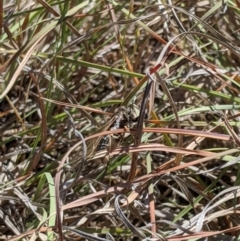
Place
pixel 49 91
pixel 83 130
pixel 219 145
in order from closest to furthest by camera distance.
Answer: pixel 49 91, pixel 83 130, pixel 219 145

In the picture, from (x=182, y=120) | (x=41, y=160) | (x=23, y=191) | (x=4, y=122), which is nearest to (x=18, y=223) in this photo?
(x=23, y=191)

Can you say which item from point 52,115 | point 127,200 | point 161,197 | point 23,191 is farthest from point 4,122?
point 127,200

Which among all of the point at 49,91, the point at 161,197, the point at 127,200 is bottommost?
the point at 161,197

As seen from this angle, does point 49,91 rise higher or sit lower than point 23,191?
higher

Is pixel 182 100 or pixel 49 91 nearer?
pixel 49 91

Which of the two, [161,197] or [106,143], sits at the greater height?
[106,143]

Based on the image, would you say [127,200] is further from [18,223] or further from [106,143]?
[18,223]

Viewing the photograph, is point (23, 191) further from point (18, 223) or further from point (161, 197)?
point (161, 197)

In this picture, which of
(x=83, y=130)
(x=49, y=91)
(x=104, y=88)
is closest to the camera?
(x=49, y=91)

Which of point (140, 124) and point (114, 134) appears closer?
point (140, 124)
